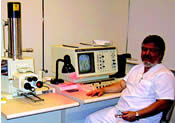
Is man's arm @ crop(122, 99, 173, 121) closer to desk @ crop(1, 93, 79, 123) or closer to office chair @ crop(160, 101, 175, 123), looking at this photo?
office chair @ crop(160, 101, 175, 123)

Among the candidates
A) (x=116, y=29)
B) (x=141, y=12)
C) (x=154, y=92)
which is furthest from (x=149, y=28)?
(x=154, y=92)

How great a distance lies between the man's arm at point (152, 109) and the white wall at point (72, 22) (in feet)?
4.57

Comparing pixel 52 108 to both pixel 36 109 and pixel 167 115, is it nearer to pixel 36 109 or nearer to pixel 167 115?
pixel 36 109

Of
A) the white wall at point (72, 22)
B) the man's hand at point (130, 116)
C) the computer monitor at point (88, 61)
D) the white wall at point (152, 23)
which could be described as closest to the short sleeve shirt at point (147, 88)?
the man's hand at point (130, 116)

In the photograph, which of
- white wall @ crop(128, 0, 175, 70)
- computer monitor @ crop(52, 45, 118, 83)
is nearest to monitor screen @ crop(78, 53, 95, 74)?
computer monitor @ crop(52, 45, 118, 83)

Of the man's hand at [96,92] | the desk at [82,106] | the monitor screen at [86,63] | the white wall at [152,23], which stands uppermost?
the white wall at [152,23]

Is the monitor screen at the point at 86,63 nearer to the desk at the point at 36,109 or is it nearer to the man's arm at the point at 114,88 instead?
the man's arm at the point at 114,88

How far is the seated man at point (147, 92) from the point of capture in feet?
6.25

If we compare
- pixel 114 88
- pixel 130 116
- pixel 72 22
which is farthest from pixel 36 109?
pixel 72 22

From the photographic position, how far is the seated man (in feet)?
6.25

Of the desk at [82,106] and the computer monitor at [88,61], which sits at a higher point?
the computer monitor at [88,61]

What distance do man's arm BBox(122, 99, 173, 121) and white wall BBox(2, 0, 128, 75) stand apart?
A: 1393 millimetres

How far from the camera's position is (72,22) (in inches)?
122

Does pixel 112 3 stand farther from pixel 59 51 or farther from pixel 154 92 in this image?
pixel 154 92
